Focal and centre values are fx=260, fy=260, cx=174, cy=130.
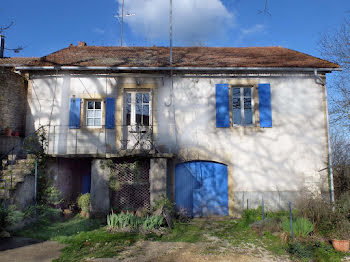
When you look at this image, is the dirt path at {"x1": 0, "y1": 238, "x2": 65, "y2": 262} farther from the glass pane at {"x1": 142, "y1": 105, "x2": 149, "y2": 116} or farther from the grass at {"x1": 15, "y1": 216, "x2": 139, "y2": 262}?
the glass pane at {"x1": 142, "y1": 105, "x2": 149, "y2": 116}

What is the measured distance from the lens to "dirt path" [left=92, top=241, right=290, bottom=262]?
5562mm

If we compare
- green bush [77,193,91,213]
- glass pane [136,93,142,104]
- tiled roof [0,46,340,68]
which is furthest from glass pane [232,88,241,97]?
green bush [77,193,91,213]

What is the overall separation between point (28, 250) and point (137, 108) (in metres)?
5.91

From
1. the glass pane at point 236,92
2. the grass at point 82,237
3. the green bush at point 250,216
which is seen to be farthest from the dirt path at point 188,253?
the glass pane at point 236,92

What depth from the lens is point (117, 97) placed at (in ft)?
33.0

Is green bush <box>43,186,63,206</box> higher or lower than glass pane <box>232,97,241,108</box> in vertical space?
lower

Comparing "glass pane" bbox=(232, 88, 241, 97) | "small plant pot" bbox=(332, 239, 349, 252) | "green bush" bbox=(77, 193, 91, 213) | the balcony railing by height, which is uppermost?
"glass pane" bbox=(232, 88, 241, 97)

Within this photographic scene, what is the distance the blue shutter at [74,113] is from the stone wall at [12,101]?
76.3 inches

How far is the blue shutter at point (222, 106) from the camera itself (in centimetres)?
984

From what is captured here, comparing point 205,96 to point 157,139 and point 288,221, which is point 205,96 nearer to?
point 157,139

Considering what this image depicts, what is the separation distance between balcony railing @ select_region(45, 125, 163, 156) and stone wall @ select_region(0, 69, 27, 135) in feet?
3.72

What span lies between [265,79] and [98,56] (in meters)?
7.10

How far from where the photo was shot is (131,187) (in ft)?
31.1

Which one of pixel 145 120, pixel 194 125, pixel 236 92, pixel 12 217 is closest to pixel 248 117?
pixel 236 92
